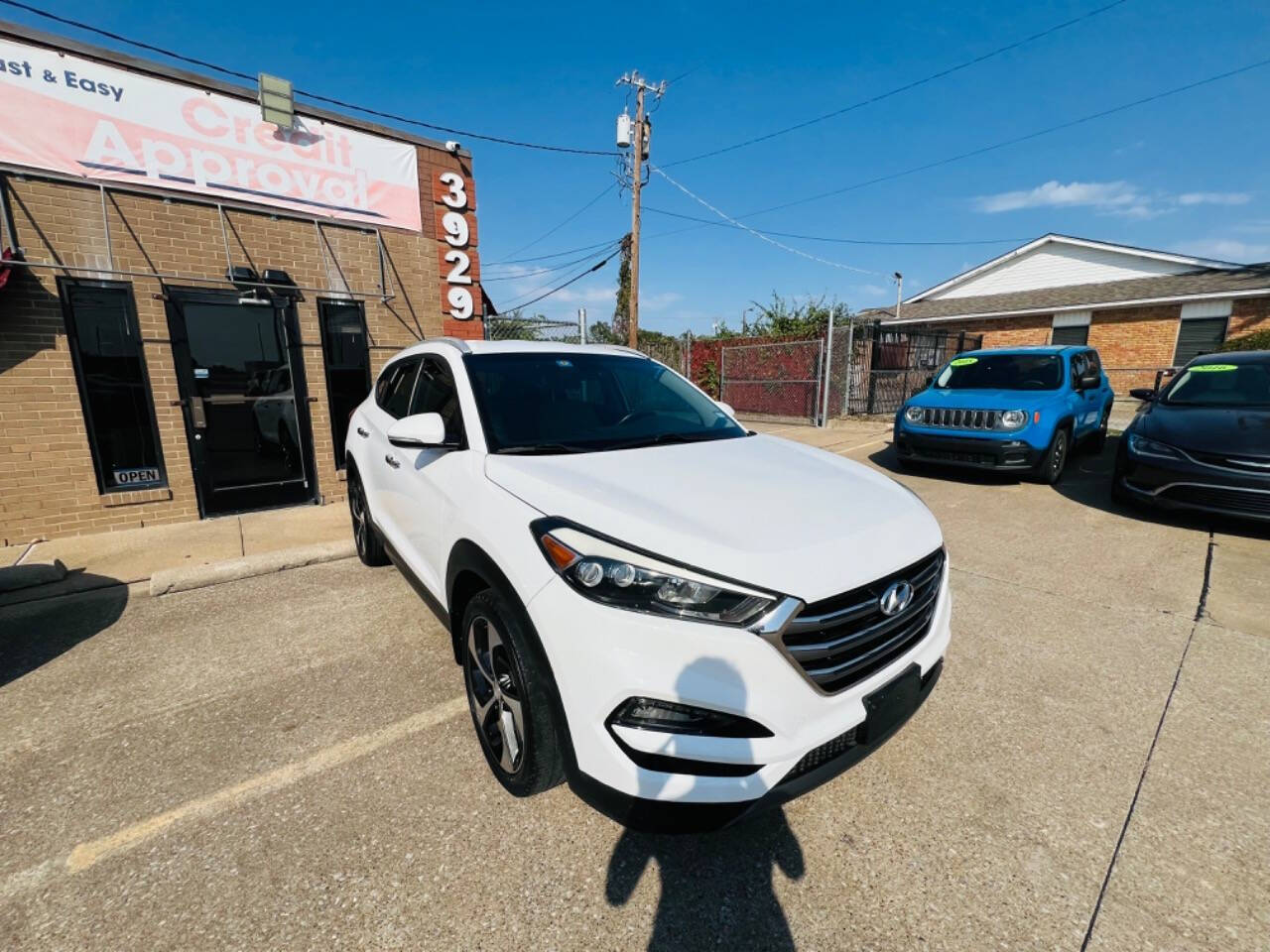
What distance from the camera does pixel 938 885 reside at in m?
1.72

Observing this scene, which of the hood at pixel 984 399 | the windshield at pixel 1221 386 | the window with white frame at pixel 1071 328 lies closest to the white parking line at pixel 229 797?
the hood at pixel 984 399

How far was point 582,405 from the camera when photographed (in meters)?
2.81

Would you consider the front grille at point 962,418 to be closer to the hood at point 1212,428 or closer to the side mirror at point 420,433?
the hood at point 1212,428

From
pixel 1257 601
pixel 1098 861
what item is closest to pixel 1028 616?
pixel 1257 601

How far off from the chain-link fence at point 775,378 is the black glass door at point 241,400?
32.6 feet

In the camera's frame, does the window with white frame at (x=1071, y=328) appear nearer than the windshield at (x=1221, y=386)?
No

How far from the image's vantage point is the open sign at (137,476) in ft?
18.0

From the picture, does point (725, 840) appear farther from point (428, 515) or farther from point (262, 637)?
point (262, 637)

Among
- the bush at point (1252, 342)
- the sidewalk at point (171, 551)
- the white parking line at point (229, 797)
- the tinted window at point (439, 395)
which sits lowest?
the white parking line at point (229, 797)

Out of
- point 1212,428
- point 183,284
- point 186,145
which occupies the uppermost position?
point 186,145

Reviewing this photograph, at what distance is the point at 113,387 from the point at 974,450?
30.3 ft

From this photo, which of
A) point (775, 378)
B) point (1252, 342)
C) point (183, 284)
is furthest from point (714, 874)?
point (1252, 342)

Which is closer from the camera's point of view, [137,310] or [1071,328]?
[137,310]

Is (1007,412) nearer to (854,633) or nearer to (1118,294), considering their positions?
(854,633)
